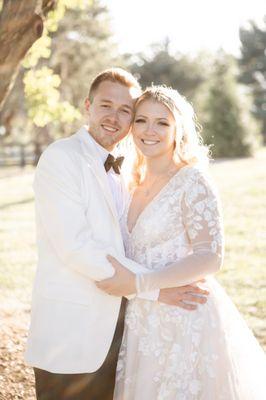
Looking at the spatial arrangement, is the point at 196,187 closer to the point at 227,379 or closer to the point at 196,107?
the point at 227,379

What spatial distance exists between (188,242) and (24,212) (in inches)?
495

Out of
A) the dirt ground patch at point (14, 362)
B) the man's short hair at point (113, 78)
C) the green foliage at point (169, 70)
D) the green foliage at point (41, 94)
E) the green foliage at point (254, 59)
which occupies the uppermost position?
the green foliage at point (254, 59)

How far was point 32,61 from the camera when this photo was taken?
574cm

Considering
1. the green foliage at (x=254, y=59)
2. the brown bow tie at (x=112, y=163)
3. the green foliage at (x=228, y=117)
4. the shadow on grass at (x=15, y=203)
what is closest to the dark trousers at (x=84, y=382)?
the brown bow tie at (x=112, y=163)

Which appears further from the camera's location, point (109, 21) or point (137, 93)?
point (109, 21)

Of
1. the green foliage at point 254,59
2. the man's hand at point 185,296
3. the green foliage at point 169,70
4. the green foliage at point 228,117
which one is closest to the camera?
the man's hand at point 185,296

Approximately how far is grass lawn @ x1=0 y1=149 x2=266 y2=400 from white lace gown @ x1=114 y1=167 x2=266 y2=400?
1.59 metres

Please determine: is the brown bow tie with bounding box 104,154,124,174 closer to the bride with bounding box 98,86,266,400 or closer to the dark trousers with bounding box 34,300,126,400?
the bride with bounding box 98,86,266,400

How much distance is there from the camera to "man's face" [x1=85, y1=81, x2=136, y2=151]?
3.31 m

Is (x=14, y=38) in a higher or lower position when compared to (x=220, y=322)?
higher

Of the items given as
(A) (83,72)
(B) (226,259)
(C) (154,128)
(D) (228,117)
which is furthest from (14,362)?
(A) (83,72)

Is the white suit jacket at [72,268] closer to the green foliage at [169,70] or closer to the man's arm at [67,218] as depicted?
the man's arm at [67,218]

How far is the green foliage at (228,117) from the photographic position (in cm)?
3225

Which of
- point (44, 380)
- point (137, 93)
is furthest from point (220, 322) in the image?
point (137, 93)
